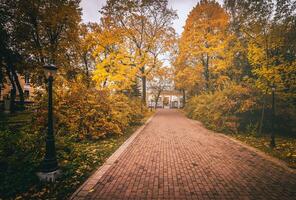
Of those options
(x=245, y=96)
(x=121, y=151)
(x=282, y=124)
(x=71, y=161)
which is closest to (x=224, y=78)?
(x=245, y=96)

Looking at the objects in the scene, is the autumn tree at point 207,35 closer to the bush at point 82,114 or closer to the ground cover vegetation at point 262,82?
the ground cover vegetation at point 262,82

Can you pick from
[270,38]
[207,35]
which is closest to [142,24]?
[207,35]

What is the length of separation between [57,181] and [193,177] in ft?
12.2

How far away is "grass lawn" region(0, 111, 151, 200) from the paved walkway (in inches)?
25.2

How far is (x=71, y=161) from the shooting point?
5723mm

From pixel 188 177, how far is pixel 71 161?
3885 millimetres

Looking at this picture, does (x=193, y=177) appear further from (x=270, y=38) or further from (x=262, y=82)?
(x=270, y=38)

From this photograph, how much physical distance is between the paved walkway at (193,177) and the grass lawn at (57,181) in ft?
2.10

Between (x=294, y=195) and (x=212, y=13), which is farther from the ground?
(x=212, y=13)

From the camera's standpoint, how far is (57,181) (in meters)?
4.50

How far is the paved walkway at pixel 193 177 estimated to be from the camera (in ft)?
12.7

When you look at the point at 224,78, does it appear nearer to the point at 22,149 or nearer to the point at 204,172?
the point at 204,172

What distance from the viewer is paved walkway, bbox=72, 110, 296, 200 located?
3.88 metres

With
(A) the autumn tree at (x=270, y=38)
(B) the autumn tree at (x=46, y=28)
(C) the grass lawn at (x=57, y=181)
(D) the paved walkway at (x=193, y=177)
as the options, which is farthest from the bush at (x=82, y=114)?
(B) the autumn tree at (x=46, y=28)
